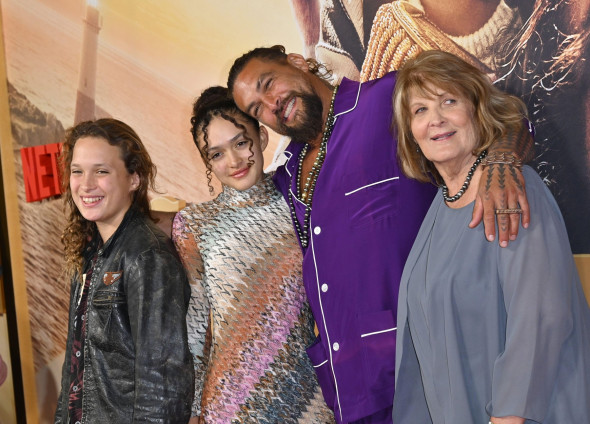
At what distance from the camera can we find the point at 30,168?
12.6ft

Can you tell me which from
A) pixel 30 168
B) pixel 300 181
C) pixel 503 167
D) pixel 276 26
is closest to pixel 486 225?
pixel 503 167

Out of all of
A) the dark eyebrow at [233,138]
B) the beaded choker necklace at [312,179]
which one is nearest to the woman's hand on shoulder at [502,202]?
the beaded choker necklace at [312,179]

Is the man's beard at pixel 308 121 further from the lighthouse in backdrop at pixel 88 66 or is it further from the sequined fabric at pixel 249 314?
the lighthouse in backdrop at pixel 88 66

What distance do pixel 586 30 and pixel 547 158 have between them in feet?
1.37

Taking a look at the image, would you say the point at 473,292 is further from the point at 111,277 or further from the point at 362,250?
the point at 111,277

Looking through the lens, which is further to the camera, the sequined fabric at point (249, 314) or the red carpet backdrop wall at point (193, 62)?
the red carpet backdrop wall at point (193, 62)

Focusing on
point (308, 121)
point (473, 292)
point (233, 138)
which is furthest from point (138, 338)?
point (473, 292)

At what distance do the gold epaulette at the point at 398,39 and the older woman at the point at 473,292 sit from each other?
764mm

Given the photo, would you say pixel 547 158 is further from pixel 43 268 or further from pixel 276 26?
pixel 43 268

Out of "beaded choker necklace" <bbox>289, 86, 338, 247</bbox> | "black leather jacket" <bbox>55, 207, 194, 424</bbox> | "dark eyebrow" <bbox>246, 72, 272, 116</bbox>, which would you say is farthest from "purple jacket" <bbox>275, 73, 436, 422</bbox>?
"black leather jacket" <bbox>55, 207, 194, 424</bbox>

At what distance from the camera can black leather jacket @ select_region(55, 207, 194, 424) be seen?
2104 millimetres

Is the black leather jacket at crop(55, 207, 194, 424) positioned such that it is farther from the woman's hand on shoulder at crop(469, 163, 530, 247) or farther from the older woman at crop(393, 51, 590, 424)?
the woman's hand on shoulder at crop(469, 163, 530, 247)

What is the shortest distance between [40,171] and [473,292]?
9.40 feet

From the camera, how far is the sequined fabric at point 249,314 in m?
2.13
